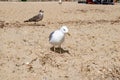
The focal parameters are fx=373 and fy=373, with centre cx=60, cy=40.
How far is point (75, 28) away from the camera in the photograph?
50.9 feet

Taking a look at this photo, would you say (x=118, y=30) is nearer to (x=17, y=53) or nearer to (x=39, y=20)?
(x=39, y=20)

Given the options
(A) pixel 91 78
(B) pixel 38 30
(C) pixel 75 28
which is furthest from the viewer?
(C) pixel 75 28

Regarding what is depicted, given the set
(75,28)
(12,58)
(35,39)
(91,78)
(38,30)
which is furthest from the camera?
(75,28)

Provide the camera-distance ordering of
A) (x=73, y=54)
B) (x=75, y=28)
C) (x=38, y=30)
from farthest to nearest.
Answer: (x=75, y=28), (x=38, y=30), (x=73, y=54)

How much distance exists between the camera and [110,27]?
1614 cm

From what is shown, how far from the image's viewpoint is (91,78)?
9695 mm

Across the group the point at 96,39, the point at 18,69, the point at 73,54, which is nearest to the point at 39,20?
the point at 96,39

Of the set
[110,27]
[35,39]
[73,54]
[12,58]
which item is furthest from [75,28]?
[12,58]

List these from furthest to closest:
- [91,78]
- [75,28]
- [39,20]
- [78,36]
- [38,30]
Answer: [39,20] < [75,28] < [38,30] < [78,36] < [91,78]

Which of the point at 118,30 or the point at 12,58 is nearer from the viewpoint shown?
the point at 12,58

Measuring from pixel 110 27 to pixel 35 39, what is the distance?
4634mm

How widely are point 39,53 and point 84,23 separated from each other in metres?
6.82

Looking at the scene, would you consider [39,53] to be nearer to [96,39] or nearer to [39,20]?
[96,39]

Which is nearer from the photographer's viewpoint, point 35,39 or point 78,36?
point 35,39
